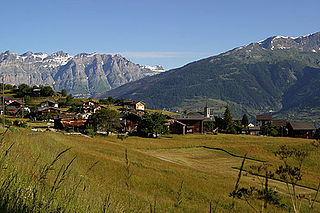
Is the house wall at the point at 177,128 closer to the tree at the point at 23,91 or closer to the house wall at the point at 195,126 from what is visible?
the house wall at the point at 195,126

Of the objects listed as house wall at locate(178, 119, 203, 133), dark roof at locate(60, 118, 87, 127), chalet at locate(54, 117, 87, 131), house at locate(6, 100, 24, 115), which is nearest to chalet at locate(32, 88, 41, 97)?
house at locate(6, 100, 24, 115)

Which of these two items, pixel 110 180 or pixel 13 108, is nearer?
pixel 110 180

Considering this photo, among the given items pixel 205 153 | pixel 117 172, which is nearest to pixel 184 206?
pixel 117 172

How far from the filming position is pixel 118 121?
84562mm

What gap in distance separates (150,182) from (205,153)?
152 ft

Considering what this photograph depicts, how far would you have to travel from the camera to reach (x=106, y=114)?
82.2 meters

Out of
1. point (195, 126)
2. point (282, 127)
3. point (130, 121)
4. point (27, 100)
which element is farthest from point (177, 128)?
point (27, 100)

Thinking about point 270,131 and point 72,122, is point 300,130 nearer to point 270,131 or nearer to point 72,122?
point 270,131

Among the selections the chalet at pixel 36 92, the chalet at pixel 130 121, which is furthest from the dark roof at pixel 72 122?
the chalet at pixel 36 92

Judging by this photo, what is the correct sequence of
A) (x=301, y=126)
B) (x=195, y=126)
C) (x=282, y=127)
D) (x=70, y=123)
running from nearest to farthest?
1. (x=70, y=123)
2. (x=195, y=126)
3. (x=282, y=127)
4. (x=301, y=126)

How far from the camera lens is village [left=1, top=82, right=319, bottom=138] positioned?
3430 inches

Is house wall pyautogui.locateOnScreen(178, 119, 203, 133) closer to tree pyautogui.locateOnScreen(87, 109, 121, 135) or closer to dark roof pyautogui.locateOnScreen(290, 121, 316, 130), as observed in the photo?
tree pyautogui.locateOnScreen(87, 109, 121, 135)

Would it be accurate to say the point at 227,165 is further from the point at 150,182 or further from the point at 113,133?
the point at 113,133

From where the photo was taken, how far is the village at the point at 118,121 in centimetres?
8712
